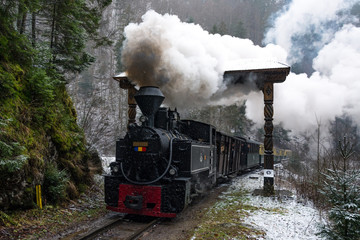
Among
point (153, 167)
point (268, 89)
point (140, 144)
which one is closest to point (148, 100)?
point (140, 144)

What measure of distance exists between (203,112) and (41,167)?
81.4ft

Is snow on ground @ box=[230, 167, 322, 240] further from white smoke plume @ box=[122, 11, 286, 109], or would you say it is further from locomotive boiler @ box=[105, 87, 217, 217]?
white smoke plume @ box=[122, 11, 286, 109]

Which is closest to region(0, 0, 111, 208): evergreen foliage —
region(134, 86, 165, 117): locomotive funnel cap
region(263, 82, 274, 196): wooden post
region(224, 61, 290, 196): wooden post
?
region(134, 86, 165, 117): locomotive funnel cap

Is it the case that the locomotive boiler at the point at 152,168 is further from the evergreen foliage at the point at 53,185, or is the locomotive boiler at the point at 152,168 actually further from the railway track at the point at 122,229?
the evergreen foliage at the point at 53,185

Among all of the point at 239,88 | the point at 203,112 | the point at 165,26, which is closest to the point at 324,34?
the point at 203,112

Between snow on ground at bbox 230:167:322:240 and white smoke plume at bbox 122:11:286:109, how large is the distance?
13.6ft

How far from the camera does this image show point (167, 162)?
21.7 feet

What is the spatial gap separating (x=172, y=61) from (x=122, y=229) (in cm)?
481

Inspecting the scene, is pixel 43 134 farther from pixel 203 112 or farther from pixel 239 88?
pixel 203 112

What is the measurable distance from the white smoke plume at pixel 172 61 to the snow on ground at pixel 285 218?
13.6ft

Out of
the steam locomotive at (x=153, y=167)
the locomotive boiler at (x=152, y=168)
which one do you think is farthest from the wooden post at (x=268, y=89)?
the locomotive boiler at (x=152, y=168)

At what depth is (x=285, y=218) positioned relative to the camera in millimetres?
7047

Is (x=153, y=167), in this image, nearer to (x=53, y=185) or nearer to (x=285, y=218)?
(x=53, y=185)

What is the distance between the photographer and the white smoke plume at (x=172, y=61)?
27.1 feet
